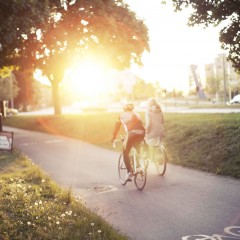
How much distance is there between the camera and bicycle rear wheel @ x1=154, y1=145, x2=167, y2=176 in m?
10.9

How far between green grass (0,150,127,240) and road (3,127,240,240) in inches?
23.0

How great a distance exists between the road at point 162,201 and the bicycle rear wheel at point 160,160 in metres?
0.22

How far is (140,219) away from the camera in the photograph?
7.04 m

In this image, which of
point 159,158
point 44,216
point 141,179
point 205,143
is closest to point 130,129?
point 141,179

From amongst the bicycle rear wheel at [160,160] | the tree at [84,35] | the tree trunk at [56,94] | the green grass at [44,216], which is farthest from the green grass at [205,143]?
the tree trunk at [56,94]

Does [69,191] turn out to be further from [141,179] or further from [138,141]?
[138,141]

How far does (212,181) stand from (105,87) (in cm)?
15410

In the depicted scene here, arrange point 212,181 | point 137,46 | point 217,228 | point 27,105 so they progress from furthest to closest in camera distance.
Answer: point 27,105
point 137,46
point 212,181
point 217,228

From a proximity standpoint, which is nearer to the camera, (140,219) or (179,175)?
(140,219)

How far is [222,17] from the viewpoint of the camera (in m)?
11.0

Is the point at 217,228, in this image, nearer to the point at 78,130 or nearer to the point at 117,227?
the point at 117,227

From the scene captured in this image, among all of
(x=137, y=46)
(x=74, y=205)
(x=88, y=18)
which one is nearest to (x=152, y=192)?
(x=74, y=205)

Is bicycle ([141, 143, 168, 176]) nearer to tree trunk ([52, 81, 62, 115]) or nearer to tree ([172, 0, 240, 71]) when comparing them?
tree ([172, 0, 240, 71])

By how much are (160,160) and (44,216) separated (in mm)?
5112
